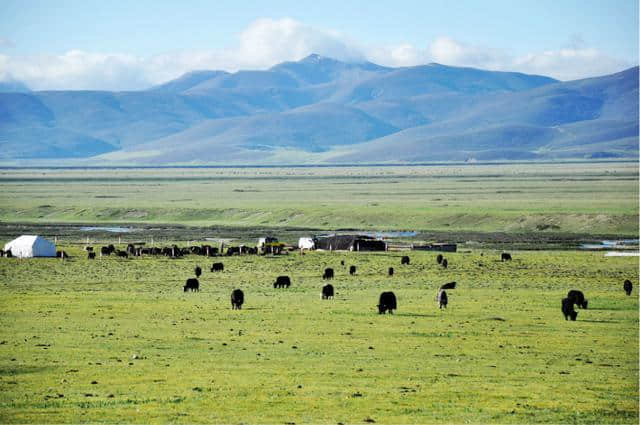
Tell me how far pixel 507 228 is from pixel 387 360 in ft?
233

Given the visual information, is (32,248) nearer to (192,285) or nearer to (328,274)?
(328,274)

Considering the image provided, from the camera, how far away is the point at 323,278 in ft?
172

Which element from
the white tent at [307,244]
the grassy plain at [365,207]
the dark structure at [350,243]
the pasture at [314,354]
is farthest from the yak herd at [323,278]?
the grassy plain at [365,207]

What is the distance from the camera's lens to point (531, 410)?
20219mm

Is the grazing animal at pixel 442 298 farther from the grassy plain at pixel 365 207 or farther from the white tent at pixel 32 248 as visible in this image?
the grassy plain at pixel 365 207

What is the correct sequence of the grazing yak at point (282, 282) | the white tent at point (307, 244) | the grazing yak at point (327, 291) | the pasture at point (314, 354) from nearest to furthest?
the pasture at point (314, 354), the grazing yak at point (327, 291), the grazing yak at point (282, 282), the white tent at point (307, 244)

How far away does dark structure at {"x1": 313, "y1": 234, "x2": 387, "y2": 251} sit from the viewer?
7106 cm

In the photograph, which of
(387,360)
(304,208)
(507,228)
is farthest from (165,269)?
(304,208)

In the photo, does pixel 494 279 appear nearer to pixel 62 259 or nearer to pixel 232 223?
pixel 62 259

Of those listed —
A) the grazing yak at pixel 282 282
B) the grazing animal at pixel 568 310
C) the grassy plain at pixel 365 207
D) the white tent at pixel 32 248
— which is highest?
the grassy plain at pixel 365 207

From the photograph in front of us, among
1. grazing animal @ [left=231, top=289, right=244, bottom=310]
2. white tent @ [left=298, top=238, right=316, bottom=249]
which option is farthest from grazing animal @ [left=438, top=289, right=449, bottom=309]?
white tent @ [left=298, top=238, right=316, bottom=249]

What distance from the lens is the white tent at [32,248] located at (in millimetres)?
65875

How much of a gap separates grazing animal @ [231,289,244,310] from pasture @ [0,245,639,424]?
304mm

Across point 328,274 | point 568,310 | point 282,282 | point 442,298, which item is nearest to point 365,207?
point 328,274
